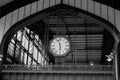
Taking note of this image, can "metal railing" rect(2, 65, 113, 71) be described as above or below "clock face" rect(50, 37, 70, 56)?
below

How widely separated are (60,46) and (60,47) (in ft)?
0.29

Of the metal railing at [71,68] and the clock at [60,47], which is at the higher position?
the clock at [60,47]

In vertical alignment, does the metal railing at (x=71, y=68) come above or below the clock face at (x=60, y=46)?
below

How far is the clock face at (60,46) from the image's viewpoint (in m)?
21.6

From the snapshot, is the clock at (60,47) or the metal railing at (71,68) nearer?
the clock at (60,47)

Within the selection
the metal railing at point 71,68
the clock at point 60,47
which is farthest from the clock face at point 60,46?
the metal railing at point 71,68

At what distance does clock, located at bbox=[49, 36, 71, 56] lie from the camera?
21.6m

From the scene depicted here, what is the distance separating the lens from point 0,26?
22781 mm

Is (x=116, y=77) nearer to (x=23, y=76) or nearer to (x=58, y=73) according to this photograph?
(x=58, y=73)

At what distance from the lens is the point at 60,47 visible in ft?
71.5

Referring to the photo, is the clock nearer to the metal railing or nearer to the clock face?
the clock face

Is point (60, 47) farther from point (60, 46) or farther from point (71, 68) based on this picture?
point (71, 68)

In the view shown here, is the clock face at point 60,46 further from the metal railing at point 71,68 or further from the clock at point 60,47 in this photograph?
the metal railing at point 71,68

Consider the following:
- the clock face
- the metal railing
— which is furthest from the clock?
the metal railing
